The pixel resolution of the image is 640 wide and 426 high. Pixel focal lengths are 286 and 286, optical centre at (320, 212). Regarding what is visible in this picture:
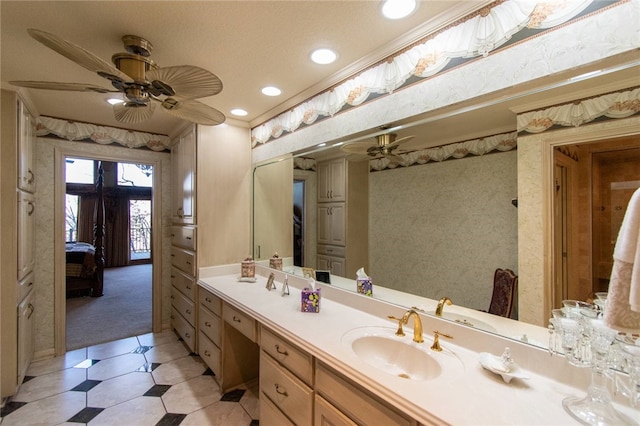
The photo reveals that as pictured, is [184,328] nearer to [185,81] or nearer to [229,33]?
[185,81]

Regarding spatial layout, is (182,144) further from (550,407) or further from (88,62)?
Answer: (550,407)

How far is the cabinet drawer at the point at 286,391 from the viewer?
4.27ft

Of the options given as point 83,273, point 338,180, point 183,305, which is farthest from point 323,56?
point 83,273

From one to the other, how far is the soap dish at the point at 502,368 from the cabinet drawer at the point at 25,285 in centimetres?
314

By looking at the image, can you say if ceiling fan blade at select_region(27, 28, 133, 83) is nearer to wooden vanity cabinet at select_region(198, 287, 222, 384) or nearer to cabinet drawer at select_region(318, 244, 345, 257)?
cabinet drawer at select_region(318, 244, 345, 257)

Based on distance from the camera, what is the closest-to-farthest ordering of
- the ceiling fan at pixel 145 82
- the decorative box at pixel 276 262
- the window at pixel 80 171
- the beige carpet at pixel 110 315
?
the ceiling fan at pixel 145 82 < the decorative box at pixel 276 262 < the beige carpet at pixel 110 315 < the window at pixel 80 171

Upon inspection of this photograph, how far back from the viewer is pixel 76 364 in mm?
2691

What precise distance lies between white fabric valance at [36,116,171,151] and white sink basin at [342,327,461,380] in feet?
10.7

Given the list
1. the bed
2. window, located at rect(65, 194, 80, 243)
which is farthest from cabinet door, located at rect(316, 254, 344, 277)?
window, located at rect(65, 194, 80, 243)

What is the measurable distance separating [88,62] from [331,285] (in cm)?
175

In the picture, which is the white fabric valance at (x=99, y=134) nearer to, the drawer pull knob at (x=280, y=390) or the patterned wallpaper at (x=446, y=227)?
the patterned wallpaper at (x=446, y=227)

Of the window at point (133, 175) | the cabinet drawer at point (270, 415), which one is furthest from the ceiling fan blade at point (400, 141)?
the window at point (133, 175)

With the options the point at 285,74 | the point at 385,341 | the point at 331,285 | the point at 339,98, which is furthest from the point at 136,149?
the point at 385,341

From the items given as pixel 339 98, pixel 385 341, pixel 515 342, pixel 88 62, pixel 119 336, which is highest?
pixel 339 98
